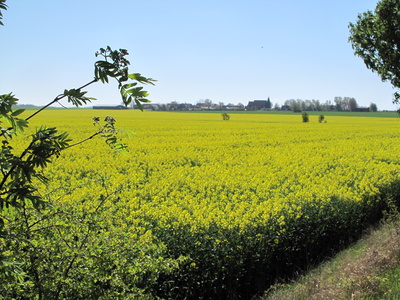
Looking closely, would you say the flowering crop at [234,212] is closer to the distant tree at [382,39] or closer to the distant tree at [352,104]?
the distant tree at [382,39]

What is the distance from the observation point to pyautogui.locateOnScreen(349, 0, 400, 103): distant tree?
12086mm

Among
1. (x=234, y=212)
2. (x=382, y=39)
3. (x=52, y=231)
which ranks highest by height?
(x=382, y=39)

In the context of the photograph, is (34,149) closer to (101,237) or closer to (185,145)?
(101,237)

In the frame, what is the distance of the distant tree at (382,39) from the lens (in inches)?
476

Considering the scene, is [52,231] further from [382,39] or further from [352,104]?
[352,104]

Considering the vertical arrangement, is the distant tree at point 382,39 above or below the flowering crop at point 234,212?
above

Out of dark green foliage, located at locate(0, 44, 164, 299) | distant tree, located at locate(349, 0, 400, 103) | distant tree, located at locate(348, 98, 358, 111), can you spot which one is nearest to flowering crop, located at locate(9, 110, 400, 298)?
dark green foliage, located at locate(0, 44, 164, 299)

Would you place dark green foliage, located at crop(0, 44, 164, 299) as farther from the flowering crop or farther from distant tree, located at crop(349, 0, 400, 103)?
distant tree, located at crop(349, 0, 400, 103)

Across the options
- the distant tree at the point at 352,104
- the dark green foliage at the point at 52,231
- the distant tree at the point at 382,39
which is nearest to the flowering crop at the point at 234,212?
the dark green foliage at the point at 52,231

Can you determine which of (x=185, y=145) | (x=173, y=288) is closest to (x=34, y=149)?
(x=173, y=288)

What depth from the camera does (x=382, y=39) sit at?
40.9 feet

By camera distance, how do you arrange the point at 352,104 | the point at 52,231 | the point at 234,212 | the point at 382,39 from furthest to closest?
1. the point at 352,104
2. the point at 382,39
3. the point at 234,212
4. the point at 52,231

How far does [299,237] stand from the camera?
7070mm

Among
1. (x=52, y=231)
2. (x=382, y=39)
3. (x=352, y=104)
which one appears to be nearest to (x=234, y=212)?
(x=52, y=231)
